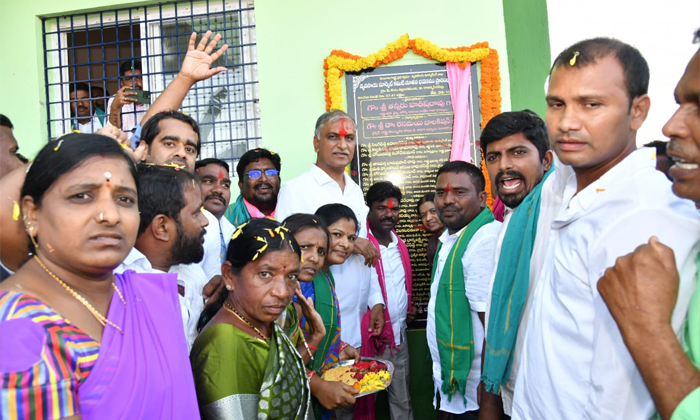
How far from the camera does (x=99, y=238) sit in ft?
4.52

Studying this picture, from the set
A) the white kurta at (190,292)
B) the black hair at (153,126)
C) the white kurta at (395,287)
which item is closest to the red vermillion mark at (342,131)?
the white kurta at (395,287)

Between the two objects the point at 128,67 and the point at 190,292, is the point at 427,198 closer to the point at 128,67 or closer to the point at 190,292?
the point at 190,292

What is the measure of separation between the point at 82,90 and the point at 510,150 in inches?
203

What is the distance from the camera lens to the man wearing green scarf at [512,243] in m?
2.22

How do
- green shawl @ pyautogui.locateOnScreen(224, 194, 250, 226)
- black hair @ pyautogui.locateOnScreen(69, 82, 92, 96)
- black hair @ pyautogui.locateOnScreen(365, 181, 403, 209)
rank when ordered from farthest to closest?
black hair @ pyautogui.locateOnScreen(69, 82, 92, 96), black hair @ pyautogui.locateOnScreen(365, 181, 403, 209), green shawl @ pyautogui.locateOnScreen(224, 194, 250, 226)

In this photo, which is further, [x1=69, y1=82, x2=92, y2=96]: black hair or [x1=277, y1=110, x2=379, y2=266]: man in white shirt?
[x1=69, y1=82, x2=92, y2=96]: black hair

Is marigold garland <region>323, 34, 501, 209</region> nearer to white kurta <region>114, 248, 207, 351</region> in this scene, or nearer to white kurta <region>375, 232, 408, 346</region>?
white kurta <region>375, 232, 408, 346</region>

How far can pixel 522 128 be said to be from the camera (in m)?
2.69

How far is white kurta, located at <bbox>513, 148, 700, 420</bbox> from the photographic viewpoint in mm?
1288

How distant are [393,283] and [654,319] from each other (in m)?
3.42

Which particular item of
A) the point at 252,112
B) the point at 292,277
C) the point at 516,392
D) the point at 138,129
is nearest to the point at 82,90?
the point at 252,112

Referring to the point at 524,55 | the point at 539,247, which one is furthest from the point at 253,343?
the point at 524,55

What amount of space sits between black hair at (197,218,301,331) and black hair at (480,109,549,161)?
4.20ft

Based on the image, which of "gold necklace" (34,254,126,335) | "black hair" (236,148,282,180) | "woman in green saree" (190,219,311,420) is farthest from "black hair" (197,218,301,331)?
"black hair" (236,148,282,180)
